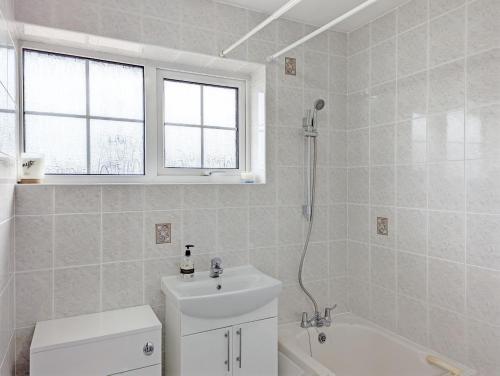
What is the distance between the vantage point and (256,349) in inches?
74.5

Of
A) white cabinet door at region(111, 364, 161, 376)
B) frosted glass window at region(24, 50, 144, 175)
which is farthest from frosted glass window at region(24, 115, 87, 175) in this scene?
white cabinet door at region(111, 364, 161, 376)

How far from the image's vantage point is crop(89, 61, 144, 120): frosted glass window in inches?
80.9

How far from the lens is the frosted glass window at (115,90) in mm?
2055

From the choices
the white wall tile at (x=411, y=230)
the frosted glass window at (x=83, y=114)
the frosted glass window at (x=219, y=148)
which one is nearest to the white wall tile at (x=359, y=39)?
the frosted glass window at (x=219, y=148)

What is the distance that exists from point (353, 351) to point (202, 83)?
2003 mm

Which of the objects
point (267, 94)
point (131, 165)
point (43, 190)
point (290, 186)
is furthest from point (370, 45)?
point (43, 190)

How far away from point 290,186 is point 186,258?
84 centimetres

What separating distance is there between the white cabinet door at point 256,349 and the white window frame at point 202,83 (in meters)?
0.98

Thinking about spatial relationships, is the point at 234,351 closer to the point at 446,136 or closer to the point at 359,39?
the point at 446,136

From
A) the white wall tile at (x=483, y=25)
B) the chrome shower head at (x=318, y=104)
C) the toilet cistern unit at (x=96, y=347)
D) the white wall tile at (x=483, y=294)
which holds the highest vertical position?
the white wall tile at (x=483, y=25)

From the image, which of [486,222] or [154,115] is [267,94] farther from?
[486,222]

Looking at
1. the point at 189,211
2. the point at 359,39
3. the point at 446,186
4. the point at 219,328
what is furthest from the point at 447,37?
the point at 219,328

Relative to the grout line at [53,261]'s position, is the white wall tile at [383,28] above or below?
above

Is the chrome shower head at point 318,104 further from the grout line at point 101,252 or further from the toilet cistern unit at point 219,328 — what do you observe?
the grout line at point 101,252
